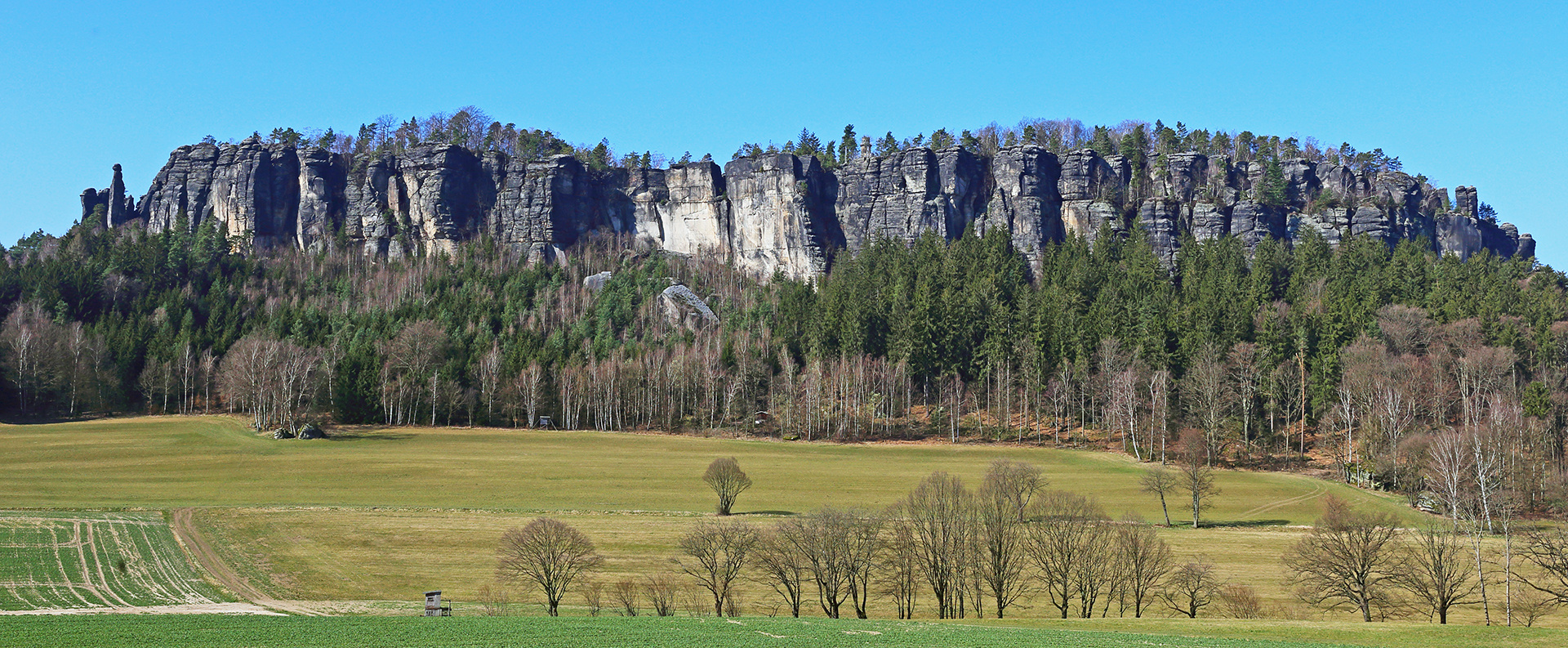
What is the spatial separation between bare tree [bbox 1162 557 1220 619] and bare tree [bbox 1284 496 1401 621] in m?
3.84

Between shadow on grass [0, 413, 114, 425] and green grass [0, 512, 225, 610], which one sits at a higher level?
shadow on grass [0, 413, 114, 425]

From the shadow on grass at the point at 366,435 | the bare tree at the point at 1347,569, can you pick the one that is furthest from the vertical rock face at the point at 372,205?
the bare tree at the point at 1347,569

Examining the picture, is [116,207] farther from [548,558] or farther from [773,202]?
[548,558]

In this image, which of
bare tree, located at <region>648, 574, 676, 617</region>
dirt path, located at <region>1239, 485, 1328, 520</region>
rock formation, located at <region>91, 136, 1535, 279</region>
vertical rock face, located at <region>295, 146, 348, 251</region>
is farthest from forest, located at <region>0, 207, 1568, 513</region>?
bare tree, located at <region>648, 574, 676, 617</region>

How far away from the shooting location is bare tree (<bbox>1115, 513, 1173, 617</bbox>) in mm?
43594

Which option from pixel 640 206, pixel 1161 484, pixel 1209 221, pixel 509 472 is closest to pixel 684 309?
pixel 640 206

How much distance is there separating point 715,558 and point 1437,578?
101 ft

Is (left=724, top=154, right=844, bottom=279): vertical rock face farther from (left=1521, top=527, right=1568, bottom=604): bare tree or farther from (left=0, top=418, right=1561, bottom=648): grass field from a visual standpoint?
(left=1521, top=527, right=1568, bottom=604): bare tree

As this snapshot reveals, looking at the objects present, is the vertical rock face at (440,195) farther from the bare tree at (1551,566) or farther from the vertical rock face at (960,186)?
the bare tree at (1551,566)

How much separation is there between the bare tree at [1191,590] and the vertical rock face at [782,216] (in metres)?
112

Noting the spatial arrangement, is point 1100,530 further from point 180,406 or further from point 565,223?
point 565,223

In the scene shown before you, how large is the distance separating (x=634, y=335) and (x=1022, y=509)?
3179 inches

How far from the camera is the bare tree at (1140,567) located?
43594 millimetres

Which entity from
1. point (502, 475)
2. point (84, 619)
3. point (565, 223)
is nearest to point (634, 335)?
point (565, 223)
